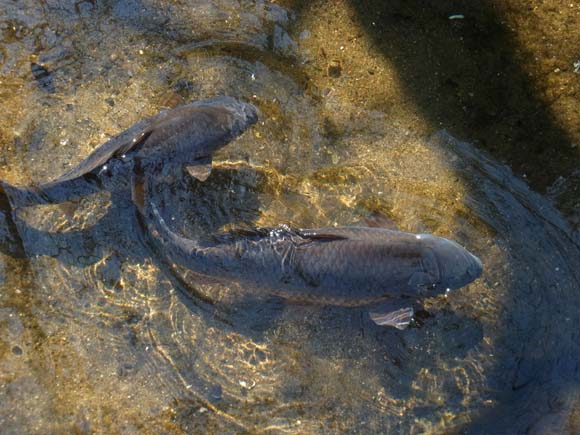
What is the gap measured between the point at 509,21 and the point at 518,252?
2298 millimetres

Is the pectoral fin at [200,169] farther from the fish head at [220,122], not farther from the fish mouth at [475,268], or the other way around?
the fish mouth at [475,268]

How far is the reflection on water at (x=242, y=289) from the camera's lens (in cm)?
448

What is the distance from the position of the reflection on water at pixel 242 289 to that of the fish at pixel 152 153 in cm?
24

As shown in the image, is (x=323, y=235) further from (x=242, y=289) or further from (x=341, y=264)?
(x=242, y=289)

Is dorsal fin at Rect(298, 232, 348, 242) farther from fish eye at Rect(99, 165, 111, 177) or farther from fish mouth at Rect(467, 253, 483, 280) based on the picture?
fish eye at Rect(99, 165, 111, 177)

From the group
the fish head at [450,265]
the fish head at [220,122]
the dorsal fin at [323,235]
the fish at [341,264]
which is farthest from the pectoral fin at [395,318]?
the fish head at [220,122]

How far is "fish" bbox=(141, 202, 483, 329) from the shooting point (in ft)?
13.6

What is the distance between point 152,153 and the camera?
15.0 ft

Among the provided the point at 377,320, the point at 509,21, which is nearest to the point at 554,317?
the point at 377,320

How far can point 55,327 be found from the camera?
14.9 ft

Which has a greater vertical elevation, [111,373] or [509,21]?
[509,21]

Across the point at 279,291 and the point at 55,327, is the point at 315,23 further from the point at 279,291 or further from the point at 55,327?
the point at 55,327

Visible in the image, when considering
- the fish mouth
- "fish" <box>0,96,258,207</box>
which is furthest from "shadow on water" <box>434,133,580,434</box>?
→ "fish" <box>0,96,258,207</box>

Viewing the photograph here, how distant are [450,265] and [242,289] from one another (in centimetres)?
174
